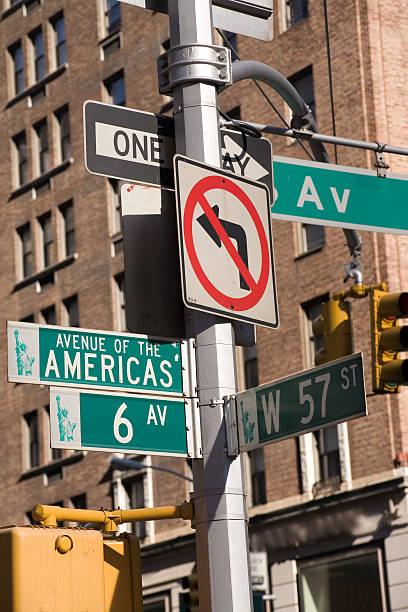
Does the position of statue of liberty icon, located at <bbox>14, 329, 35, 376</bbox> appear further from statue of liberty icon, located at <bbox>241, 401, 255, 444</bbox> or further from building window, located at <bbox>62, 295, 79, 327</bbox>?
building window, located at <bbox>62, 295, 79, 327</bbox>

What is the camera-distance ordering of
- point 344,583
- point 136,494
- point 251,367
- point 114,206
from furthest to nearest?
1. point 114,206
2. point 136,494
3. point 251,367
4. point 344,583

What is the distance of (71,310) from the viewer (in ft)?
134

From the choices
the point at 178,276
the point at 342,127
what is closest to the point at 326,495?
the point at 342,127

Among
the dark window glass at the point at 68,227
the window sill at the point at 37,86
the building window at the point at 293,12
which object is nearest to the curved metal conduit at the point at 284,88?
the building window at the point at 293,12

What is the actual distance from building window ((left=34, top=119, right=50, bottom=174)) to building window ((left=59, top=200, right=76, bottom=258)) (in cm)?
204

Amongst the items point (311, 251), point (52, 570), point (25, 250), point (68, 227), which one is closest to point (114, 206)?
point (68, 227)

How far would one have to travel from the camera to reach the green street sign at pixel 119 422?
5773 millimetres

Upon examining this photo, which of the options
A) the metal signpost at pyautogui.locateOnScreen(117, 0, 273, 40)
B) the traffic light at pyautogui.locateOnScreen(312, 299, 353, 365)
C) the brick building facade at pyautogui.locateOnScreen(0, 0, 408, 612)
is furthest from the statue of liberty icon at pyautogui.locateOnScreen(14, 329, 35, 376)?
the brick building facade at pyautogui.locateOnScreen(0, 0, 408, 612)

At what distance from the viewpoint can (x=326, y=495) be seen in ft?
100

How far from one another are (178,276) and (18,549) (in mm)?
1740

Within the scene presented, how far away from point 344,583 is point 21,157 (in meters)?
20.6

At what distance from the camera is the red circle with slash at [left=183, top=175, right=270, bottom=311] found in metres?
5.64

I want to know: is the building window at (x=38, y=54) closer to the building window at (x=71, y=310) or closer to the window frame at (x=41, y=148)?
the window frame at (x=41, y=148)

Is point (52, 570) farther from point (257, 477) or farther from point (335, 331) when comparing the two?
point (257, 477)
